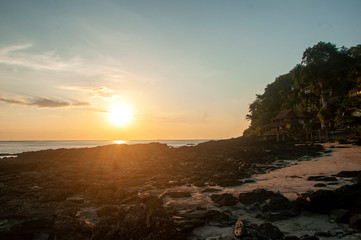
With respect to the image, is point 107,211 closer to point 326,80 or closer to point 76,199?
point 76,199

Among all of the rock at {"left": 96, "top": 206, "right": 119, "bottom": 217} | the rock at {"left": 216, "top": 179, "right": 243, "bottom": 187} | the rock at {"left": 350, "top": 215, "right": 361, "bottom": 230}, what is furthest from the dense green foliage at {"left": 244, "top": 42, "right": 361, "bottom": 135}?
the rock at {"left": 96, "top": 206, "right": 119, "bottom": 217}

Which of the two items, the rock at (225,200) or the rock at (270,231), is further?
the rock at (225,200)

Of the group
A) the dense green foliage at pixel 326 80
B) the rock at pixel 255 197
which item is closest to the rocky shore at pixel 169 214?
the rock at pixel 255 197

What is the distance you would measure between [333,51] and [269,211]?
53.9 m

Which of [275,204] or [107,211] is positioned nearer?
[275,204]

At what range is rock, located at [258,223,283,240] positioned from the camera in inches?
270

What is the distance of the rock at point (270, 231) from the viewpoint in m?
6.85

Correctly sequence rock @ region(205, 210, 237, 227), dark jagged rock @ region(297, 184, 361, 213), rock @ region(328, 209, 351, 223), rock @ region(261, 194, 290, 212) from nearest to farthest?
rock @ region(328, 209, 351, 223) < rock @ region(205, 210, 237, 227) < dark jagged rock @ region(297, 184, 361, 213) < rock @ region(261, 194, 290, 212)

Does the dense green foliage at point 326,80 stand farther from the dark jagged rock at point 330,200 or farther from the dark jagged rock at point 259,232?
the dark jagged rock at point 259,232

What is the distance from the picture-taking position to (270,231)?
23.0ft

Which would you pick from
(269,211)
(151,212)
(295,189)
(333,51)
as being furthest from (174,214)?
(333,51)

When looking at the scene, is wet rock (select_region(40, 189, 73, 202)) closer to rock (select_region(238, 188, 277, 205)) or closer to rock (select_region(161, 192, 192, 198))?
rock (select_region(161, 192, 192, 198))

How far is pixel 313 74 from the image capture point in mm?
47875

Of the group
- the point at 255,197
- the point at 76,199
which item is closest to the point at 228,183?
the point at 255,197
